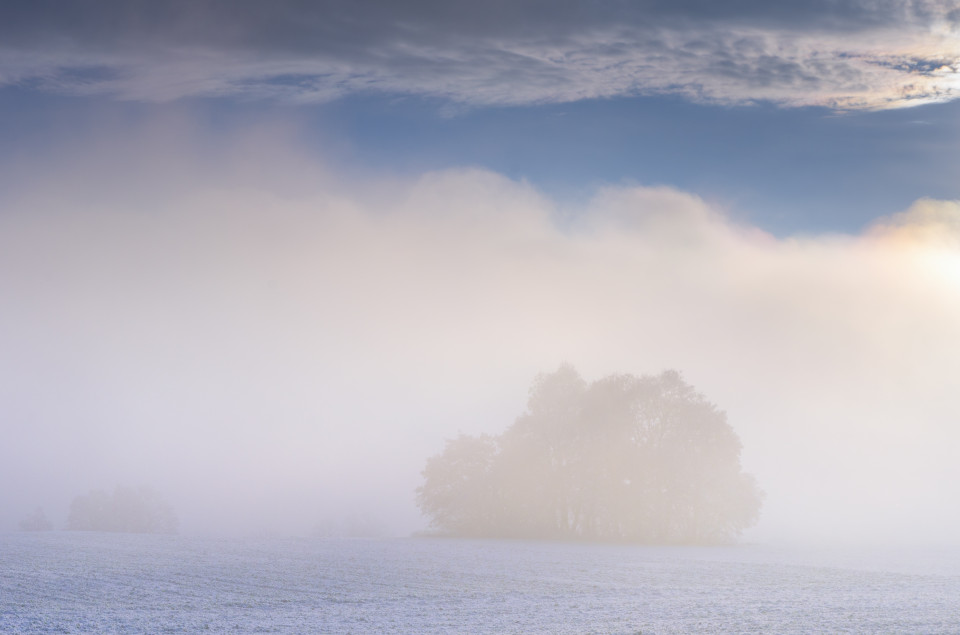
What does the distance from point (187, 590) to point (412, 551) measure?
892 inches

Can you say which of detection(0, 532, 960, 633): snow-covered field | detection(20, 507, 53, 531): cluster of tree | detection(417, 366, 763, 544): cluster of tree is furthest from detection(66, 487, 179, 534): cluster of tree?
detection(0, 532, 960, 633): snow-covered field

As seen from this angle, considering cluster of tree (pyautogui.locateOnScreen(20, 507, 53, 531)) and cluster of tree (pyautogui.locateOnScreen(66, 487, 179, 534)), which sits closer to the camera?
cluster of tree (pyautogui.locateOnScreen(66, 487, 179, 534))

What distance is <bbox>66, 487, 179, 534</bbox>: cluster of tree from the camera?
312 feet

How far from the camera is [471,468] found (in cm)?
7475

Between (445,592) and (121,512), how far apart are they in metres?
82.5

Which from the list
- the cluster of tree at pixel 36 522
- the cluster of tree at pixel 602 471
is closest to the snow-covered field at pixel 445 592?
the cluster of tree at pixel 602 471

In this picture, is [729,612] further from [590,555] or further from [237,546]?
[237,546]

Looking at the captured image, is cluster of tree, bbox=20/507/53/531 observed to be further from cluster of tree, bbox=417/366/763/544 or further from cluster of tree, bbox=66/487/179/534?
cluster of tree, bbox=417/366/763/544

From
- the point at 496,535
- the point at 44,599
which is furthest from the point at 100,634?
the point at 496,535

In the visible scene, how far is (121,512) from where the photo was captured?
96.2 metres

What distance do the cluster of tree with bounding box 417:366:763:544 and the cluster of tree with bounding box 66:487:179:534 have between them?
42972mm

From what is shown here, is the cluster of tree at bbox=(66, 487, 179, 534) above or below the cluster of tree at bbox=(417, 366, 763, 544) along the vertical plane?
below

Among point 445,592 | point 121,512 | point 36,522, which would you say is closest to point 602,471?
point 445,592

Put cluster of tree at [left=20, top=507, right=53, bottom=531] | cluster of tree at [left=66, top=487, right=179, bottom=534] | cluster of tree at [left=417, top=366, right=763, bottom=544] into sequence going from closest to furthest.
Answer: cluster of tree at [left=417, top=366, right=763, bottom=544] → cluster of tree at [left=66, top=487, right=179, bottom=534] → cluster of tree at [left=20, top=507, right=53, bottom=531]
